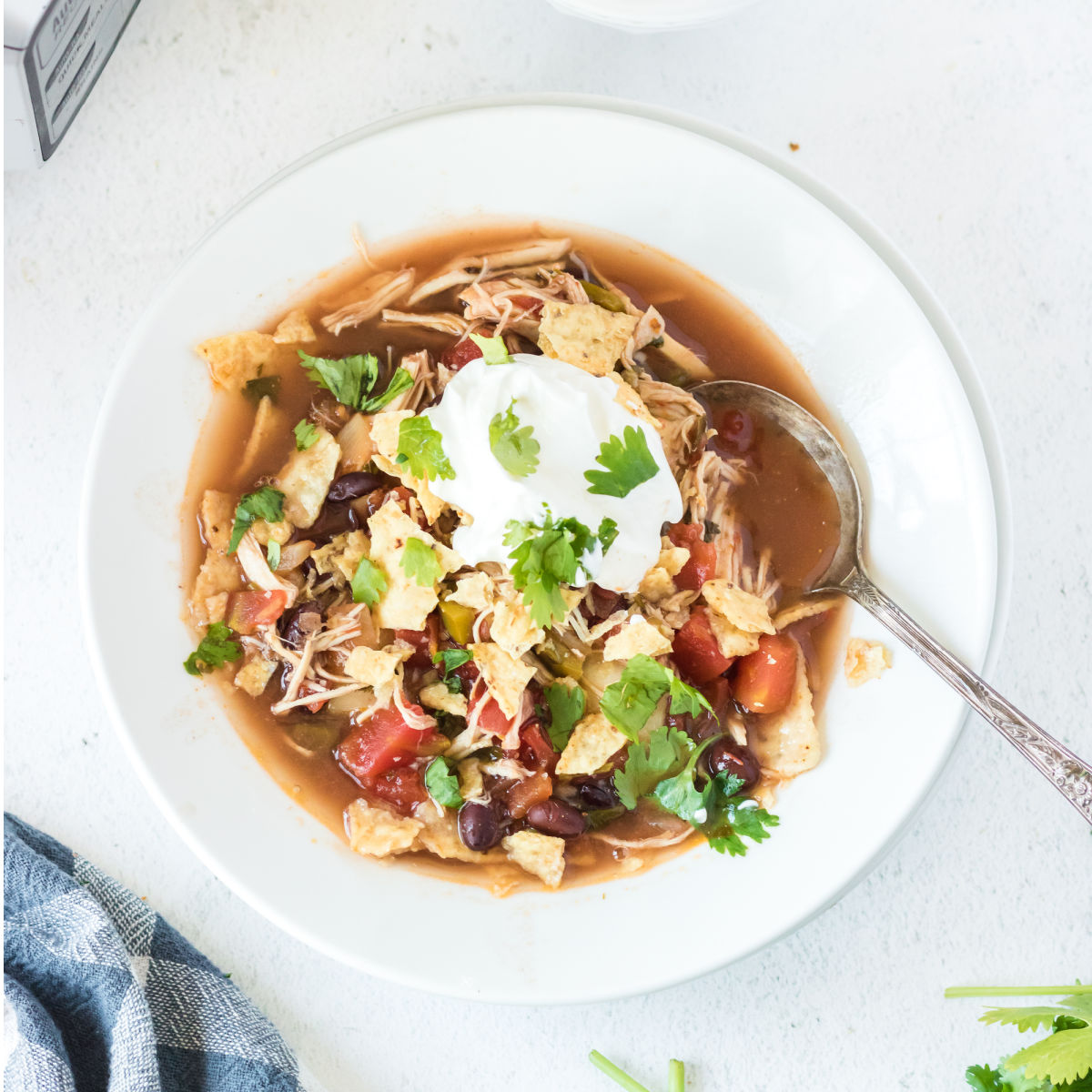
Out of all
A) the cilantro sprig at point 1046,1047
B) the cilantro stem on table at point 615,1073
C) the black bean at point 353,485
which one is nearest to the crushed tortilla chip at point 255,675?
the black bean at point 353,485

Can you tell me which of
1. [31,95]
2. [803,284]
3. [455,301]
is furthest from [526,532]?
[31,95]

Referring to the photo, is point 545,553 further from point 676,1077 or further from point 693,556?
point 676,1077

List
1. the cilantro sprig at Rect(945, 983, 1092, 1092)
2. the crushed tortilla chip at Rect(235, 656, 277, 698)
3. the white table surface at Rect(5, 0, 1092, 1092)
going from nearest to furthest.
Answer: the cilantro sprig at Rect(945, 983, 1092, 1092)
the crushed tortilla chip at Rect(235, 656, 277, 698)
the white table surface at Rect(5, 0, 1092, 1092)

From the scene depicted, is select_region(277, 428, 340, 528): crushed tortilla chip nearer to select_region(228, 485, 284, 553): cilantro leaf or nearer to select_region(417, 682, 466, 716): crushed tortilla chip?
select_region(228, 485, 284, 553): cilantro leaf

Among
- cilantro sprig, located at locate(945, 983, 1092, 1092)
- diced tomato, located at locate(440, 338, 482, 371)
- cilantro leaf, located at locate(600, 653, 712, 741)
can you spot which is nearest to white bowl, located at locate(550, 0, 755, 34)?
diced tomato, located at locate(440, 338, 482, 371)

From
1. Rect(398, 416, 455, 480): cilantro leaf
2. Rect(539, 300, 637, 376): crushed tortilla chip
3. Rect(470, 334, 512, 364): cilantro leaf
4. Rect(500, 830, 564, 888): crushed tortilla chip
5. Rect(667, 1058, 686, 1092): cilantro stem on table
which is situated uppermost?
Rect(539, 300, 637, 376): crushed tortilla chip

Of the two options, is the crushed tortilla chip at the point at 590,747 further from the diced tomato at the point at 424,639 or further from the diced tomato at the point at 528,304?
the diced tomato at the point at 528,304

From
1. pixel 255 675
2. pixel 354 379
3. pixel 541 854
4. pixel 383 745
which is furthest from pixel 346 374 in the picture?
pixel 541 854
